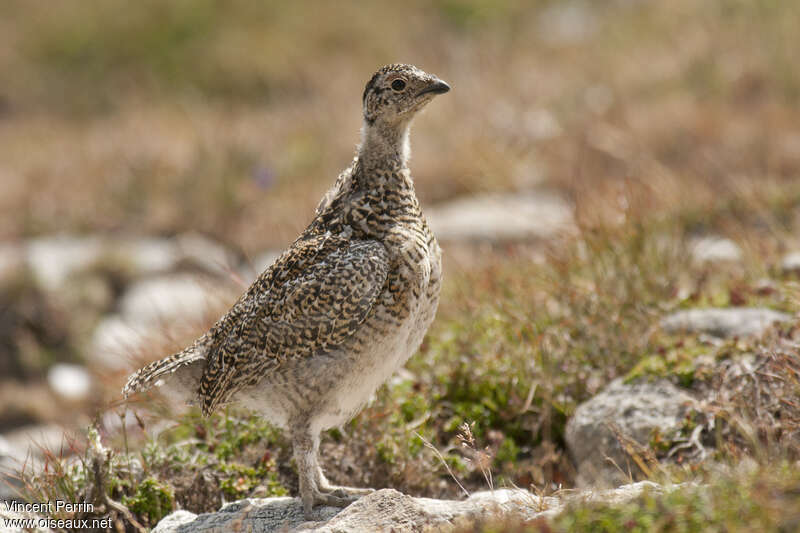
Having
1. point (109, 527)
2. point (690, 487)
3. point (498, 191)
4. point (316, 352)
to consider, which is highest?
point (498, 191)

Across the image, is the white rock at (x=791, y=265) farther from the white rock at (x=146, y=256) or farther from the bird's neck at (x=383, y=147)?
the white rock at (x=146, y=256)

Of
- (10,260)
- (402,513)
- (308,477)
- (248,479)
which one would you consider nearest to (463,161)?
(10,260)

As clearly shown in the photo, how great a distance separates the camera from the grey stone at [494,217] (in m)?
9.06

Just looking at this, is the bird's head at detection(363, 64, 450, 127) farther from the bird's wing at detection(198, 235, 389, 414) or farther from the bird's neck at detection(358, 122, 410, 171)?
the bird's wing at detection(198, 235, 389, 414)

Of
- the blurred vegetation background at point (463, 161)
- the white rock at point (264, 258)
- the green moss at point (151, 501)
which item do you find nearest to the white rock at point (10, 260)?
the blurred vegetation background at point (463, 161)

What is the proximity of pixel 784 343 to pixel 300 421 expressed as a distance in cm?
257

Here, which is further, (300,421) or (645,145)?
(645,145)

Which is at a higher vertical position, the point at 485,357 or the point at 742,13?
the point at 742,13

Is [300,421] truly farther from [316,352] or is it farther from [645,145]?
[645,145]

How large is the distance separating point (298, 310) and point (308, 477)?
0.81 meters

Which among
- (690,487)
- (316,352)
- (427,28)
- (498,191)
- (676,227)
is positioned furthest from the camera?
(427,28)

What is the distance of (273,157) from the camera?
12.1m

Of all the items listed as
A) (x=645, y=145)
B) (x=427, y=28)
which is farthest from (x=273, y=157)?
(x=427, y=28)

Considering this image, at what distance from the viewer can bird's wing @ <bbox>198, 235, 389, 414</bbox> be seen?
415 cm
